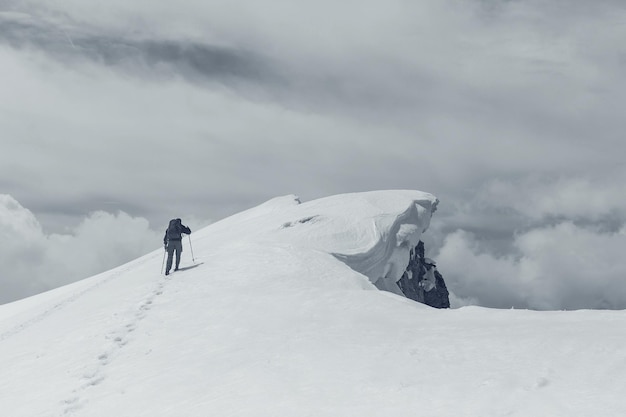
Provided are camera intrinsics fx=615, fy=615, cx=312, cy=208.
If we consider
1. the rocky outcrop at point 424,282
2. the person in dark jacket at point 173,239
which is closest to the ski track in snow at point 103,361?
the person in dark jacket at point 173,239

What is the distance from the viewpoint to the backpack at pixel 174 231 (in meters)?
27.7

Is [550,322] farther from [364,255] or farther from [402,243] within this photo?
[402,243]

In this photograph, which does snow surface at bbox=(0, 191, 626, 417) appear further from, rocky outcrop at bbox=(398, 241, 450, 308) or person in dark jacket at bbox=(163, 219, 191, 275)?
rocky outcrop at bbox=(398, 241, 450, 308)

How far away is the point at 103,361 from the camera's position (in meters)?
16.0

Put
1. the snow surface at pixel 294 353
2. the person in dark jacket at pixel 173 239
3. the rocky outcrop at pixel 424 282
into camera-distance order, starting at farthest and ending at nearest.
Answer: the rocky outcrop at pixel 424 282 < the person in dark jacket at pixel 173 239 < the snow surface at pixel 294 353

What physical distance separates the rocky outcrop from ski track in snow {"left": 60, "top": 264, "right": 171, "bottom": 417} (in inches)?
1439

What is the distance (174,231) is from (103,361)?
12.3 metres

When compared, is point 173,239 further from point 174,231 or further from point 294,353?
point 294,353

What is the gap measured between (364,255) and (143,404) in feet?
64.3

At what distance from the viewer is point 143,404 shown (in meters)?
13.0

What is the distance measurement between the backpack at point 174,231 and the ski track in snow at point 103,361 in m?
5.67

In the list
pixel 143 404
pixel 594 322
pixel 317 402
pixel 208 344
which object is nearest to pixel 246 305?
pixel 208 344

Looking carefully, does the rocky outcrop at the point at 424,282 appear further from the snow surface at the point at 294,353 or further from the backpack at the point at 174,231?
the snow surface at the point at 294,353

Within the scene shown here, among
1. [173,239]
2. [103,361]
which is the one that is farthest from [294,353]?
[173,239]
